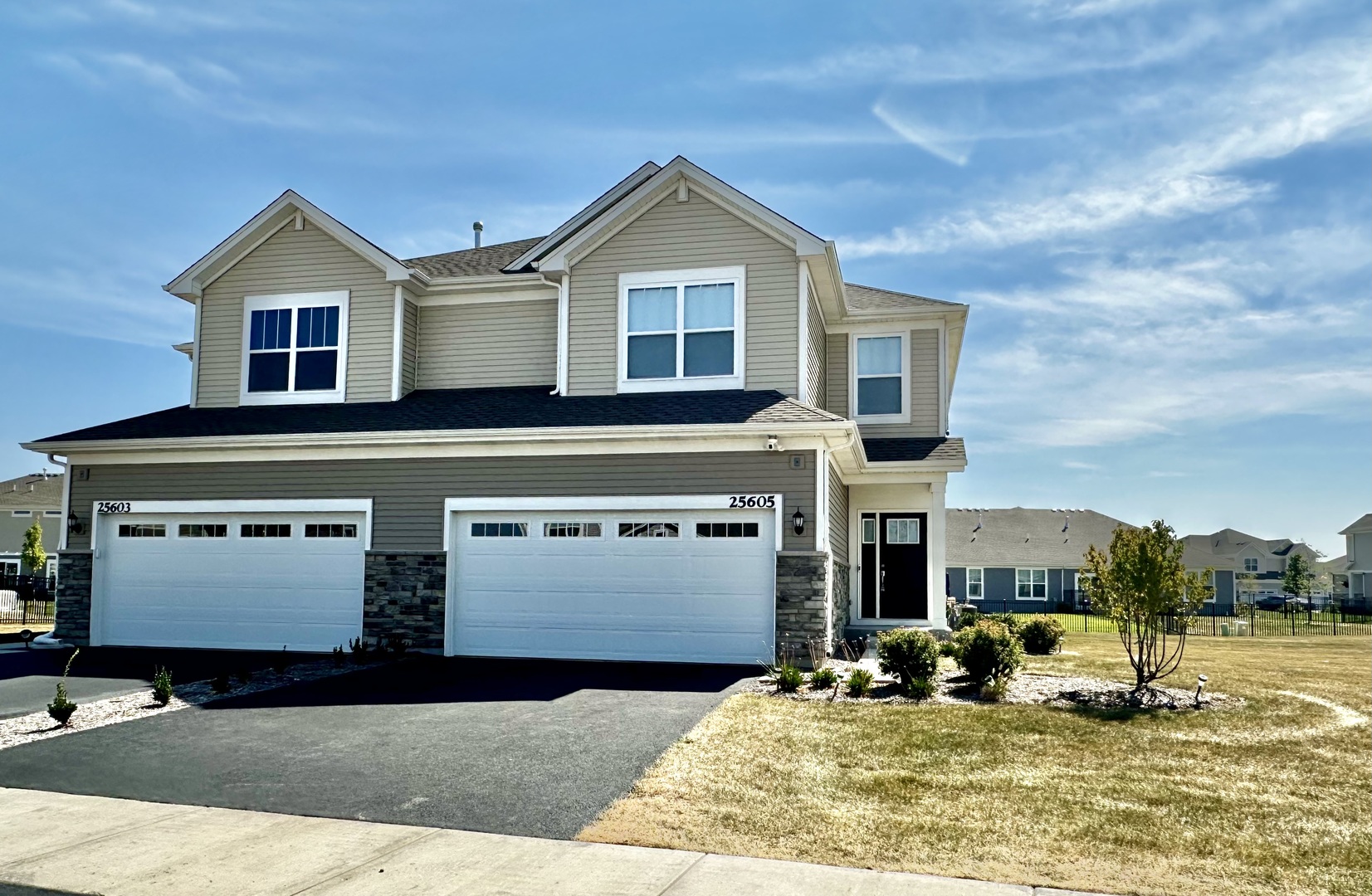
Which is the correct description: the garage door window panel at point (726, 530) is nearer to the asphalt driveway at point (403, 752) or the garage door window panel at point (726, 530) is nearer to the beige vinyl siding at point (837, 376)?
the asphalt driveway at point (403, 752)

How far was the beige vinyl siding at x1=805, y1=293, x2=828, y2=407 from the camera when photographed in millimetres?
16281

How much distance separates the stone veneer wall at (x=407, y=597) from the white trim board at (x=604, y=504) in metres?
0.51

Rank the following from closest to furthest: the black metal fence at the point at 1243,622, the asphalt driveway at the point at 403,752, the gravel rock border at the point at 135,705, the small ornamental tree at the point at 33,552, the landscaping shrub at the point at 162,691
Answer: the asphalt driveway at the point at 403,752
the gravel rock border at the point at 135,705
the landscaping shrub at the point at 162,691
the black metal fence at the point at 1243,622
the small ornamental tree at the point at 33,552

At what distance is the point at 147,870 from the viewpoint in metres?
5.77

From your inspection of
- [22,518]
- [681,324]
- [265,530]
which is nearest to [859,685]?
[681,324]

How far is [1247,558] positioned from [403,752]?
67925mm

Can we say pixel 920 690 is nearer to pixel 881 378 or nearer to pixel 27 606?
pixel 881 378

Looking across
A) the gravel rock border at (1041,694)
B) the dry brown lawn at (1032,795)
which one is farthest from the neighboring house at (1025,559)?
the dry brown lawn at (1032,795)

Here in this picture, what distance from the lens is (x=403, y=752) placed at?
8.61m

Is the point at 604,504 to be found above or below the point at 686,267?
below

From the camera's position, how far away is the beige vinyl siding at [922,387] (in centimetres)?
1930

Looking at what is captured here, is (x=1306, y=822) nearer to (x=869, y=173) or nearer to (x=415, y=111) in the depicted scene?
(x=869, y=173)

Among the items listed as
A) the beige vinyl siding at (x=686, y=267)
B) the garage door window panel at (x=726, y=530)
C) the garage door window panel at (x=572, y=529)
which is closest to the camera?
the garage door window panel at (x=726, y=530)

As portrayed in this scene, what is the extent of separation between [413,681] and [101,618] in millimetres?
7428
